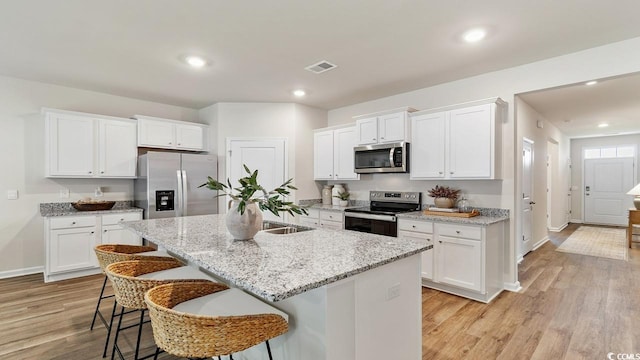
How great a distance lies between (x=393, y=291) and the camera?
1736 millimetres

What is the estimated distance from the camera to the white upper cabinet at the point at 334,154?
4836mm

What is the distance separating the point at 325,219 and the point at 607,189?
319 inches

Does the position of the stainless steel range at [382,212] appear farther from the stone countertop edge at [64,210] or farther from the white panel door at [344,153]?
the stone countertop edge at [64,210]

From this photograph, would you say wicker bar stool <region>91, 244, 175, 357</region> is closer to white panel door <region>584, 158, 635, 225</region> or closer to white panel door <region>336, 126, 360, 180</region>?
white panel door <region>336, 126, 360, 180</region>

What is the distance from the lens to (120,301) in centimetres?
174

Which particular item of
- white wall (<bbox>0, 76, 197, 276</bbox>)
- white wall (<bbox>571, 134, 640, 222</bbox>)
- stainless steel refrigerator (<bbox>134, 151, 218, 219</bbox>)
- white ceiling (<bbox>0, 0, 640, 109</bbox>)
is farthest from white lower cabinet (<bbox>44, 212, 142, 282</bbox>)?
white wall (<bbox>571, 134, 640, 222</bbox>)

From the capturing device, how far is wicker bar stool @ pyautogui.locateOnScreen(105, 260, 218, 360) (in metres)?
1.68

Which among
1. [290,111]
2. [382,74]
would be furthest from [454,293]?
[290,111]

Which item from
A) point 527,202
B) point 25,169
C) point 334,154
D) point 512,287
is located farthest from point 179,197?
point 527,202

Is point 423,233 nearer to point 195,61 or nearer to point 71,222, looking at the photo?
point 195,61

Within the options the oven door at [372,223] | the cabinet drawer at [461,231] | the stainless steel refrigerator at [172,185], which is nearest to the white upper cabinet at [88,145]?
the stainless steel refrigerator at [172,185]

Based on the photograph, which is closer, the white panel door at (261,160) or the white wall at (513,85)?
the white wall at (513,85)

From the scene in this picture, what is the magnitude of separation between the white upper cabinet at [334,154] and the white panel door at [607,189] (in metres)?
7.57

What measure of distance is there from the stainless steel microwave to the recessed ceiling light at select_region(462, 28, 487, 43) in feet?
4.88
